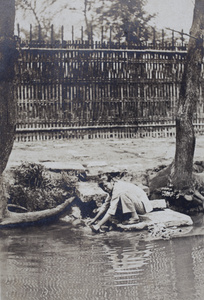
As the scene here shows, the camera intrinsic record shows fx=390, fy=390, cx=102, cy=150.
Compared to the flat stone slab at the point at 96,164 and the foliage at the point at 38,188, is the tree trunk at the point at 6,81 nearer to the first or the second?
the foliage at the point at 38,188

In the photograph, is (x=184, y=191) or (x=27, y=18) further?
(x=184, y=191)

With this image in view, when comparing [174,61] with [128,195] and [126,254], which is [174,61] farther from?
[126,254]

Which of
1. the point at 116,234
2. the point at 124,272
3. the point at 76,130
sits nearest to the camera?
the point at 124,272

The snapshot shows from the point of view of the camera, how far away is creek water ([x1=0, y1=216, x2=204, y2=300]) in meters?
3.13

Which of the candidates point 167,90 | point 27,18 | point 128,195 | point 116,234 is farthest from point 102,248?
point 27,18

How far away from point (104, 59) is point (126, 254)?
1815 millimetres

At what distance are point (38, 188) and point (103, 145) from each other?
29.1 inches

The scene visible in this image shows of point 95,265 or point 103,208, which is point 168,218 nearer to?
point 103,208

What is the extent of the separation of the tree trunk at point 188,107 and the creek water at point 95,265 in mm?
641

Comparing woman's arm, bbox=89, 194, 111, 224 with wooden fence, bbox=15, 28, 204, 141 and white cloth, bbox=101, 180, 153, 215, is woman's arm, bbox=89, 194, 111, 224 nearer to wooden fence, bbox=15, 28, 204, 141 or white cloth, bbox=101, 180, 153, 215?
white cloth, bbox=101, 180, 153, 215

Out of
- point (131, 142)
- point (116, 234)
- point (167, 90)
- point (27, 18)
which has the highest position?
point (27, 18)

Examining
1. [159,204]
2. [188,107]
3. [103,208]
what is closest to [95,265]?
[103,208]

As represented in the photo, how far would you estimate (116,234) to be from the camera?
3.51 meters

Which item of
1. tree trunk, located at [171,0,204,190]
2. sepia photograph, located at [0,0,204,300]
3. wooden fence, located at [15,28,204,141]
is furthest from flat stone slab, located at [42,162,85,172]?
tree trunk, located at [171,0,204,190]
